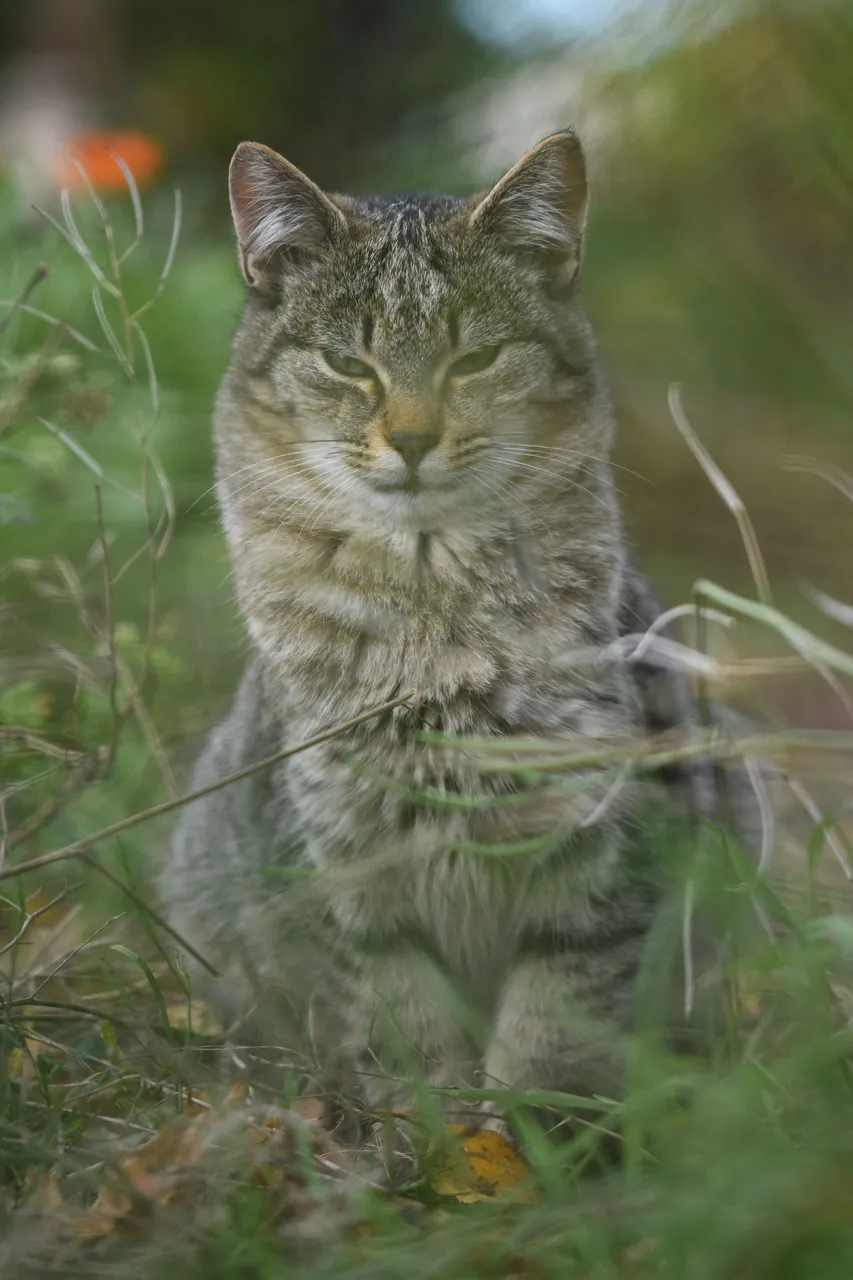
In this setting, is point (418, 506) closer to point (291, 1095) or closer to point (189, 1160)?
point (291, 1095)

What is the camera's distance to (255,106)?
8.01 meters

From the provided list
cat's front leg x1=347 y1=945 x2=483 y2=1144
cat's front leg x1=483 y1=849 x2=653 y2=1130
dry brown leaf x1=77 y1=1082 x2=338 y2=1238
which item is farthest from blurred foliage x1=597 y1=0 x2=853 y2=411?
dry brown leaf x1=77 y1=1082 x2=338 y2=1238

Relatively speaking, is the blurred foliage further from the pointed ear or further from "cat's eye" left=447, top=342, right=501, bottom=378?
"cat's eye" left=447, top=342, right=501, bottom=378

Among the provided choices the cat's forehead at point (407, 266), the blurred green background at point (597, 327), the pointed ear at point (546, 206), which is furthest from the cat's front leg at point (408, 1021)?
the pointed ear at point (546, 206)

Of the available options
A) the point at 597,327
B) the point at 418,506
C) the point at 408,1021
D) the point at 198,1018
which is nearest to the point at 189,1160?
the point at 408,1021

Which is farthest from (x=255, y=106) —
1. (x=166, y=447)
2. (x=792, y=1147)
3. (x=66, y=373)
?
(x=792, y=1147)

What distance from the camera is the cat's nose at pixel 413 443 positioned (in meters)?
2.49

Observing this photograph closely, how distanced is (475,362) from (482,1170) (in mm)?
1534

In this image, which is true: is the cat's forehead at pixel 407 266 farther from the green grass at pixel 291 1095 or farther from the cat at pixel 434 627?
the green grass at pixel 291 1095

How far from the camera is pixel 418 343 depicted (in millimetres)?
2602

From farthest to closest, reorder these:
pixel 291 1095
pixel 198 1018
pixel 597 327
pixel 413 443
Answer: pixel 597 327 → pixel 198 1018 → pixel 413 443 → pixel 291 1095

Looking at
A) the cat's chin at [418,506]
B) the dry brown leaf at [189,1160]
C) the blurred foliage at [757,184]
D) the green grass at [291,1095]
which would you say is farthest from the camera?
the cat's chin at [418,506]

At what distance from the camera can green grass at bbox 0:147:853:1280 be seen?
143 centimetres

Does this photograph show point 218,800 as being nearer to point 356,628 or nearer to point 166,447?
point 356,628
